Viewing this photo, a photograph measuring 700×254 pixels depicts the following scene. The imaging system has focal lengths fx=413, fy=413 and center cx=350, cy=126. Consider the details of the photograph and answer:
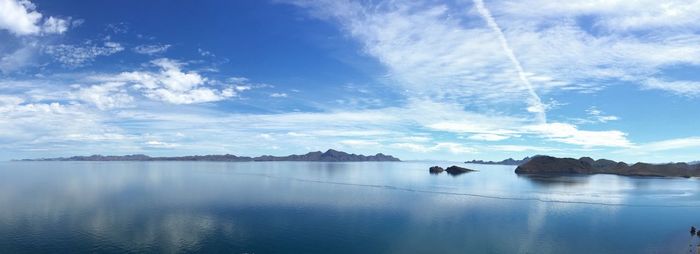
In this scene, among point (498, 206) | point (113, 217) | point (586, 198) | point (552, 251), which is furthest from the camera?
point (586, 198)

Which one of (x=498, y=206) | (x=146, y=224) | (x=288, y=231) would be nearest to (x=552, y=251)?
(x=288, y=231)

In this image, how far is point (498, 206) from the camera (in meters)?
113

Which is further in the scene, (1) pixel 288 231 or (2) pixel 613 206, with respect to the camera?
(2) pixel 613 206

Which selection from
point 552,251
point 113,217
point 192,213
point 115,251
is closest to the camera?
point 115,251

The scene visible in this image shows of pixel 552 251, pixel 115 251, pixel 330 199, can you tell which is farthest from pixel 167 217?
pixel 552 251

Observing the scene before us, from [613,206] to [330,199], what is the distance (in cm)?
7995

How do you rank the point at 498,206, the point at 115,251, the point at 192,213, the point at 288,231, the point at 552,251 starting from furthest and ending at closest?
the point at 498,206, the point at 192,213, the point at 288,231, the point at 552,251, the point at 115,251

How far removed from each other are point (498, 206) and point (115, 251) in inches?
3631

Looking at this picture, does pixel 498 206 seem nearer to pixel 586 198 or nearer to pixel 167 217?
pixel 586 198

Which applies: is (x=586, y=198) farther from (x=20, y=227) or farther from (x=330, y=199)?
(x=20, y=227)

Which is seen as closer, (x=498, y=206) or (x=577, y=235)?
(x=577, y=235)

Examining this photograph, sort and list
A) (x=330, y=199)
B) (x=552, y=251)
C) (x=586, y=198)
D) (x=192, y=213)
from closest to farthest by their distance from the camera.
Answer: (x=552, y=251) → (x=192, y=213) → (x=330, y=199) → (x=586, y=198)

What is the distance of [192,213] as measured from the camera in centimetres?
8981

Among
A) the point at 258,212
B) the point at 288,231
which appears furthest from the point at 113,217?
the point at 288,231
